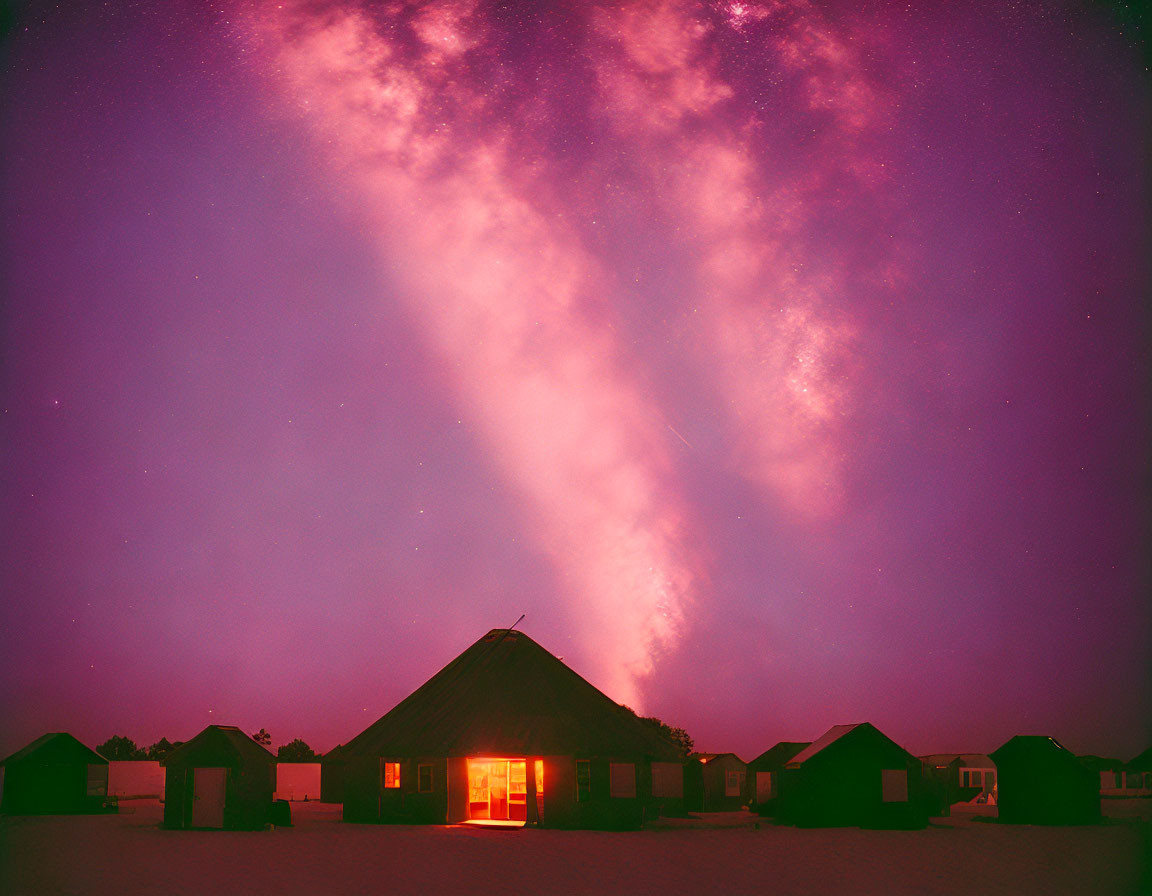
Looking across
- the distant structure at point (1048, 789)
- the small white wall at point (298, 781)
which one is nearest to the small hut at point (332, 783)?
the small white wall at point (298, 781)

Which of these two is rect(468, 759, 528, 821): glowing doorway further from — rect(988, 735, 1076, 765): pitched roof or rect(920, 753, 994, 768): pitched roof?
rect(920, 753, 994, 768): pitched roof

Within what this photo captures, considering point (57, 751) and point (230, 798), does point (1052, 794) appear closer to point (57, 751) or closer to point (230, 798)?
point (230, 798)

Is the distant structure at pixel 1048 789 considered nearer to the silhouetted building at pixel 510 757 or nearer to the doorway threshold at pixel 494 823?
the silhouetted building at pixel 510 757

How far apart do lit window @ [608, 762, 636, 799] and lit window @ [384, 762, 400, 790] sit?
7.65 m

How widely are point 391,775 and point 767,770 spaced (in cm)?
1977

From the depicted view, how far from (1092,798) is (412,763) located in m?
27.8

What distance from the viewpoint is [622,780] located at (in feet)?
105

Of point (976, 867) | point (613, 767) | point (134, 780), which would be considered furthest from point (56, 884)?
point (134, 780)

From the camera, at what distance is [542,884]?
19.2 meters

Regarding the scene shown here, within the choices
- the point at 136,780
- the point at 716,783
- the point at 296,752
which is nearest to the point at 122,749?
the point at 296,752

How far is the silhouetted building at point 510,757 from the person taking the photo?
104 feet

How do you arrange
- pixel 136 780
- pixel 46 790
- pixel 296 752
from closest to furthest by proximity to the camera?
pixel 46 790
pixel 136 780
pixel 296 752

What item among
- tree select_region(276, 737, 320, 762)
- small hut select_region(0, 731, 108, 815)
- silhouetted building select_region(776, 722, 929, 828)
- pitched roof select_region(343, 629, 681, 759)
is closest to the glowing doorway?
pitched roof select_region(343, 629, 681, 759)

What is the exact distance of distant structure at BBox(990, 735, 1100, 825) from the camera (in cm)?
3853
